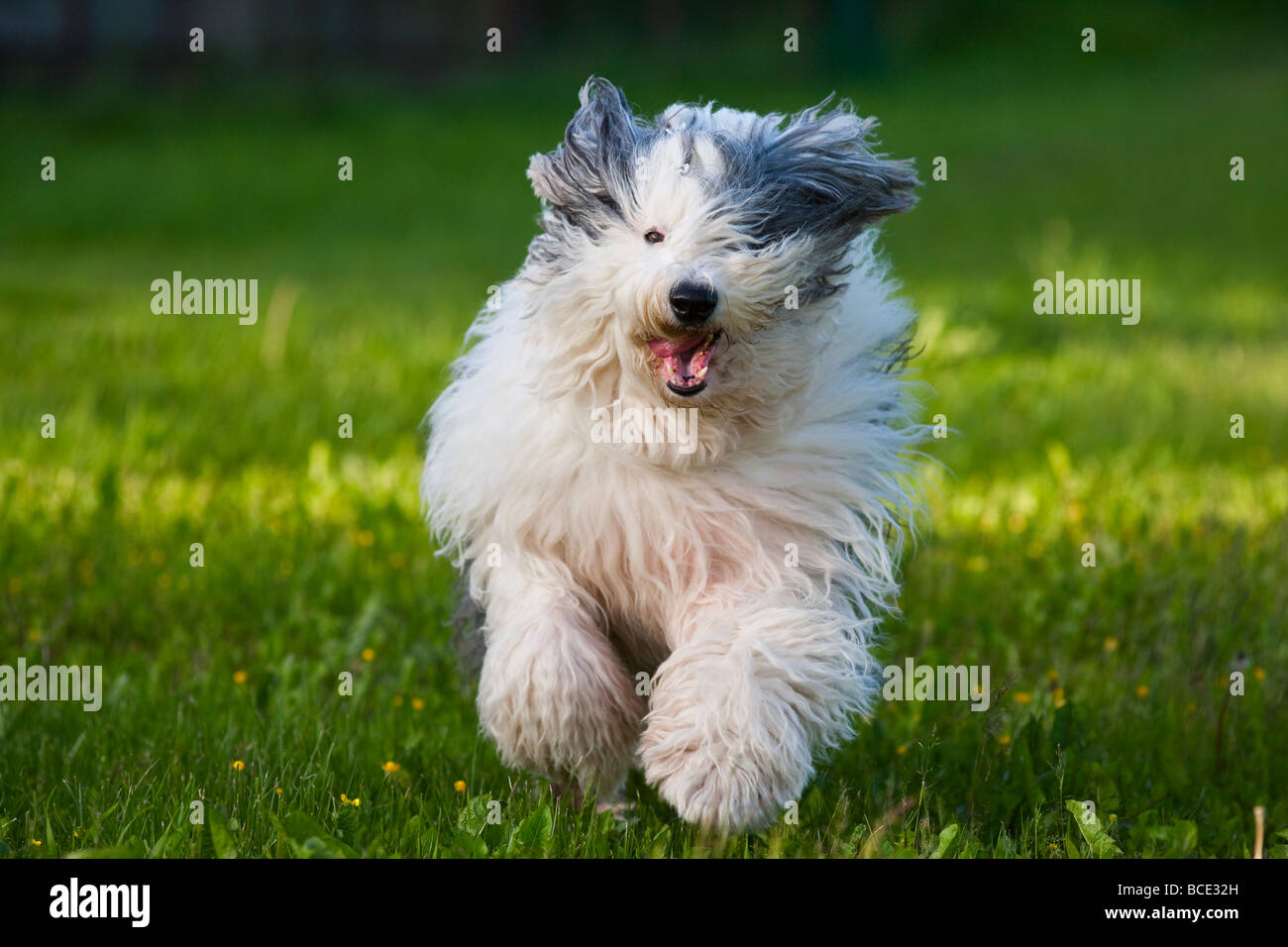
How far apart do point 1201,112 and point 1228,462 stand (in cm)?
1684

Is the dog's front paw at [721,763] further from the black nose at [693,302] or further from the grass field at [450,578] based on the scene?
the black nose at [693,302]

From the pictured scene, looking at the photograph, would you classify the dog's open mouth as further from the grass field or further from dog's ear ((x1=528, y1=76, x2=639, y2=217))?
the grass field

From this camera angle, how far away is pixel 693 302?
11.8ft

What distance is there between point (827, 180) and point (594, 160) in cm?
57

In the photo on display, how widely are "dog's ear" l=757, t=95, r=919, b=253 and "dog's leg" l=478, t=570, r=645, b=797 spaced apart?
41.6 inches

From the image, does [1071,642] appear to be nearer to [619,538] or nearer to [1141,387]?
[619,538]

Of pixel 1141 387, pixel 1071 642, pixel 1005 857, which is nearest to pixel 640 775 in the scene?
pixel 1005 857

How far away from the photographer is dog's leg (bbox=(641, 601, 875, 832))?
11.8 feet
